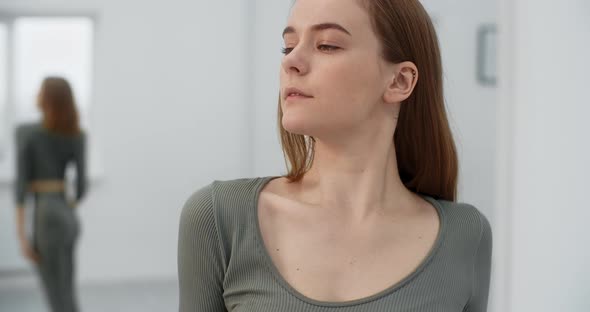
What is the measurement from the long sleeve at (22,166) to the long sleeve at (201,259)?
5.25 feet

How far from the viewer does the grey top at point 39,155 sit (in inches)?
99.3

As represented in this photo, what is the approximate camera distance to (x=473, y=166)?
9.01 ft

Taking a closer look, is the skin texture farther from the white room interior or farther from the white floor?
the white floor

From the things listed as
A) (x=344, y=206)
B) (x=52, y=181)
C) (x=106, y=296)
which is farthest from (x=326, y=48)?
(x=106, y=296)

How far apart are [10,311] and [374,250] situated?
1.90 m

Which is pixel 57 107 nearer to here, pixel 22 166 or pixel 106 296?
pixel 22 166

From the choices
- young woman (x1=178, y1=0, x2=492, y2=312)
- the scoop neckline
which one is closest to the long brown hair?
young woman (x1=178, y1=0, x2=492, y2=312)

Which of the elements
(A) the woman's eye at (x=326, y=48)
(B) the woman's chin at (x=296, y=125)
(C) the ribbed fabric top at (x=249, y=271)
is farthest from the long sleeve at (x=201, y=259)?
(A) the woman's eye at (x=326, y=48)

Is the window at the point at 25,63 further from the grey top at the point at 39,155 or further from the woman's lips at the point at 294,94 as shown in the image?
the woman's lips at the point at 294,94

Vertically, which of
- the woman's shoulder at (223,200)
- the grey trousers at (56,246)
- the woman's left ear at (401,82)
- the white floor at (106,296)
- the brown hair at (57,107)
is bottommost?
the white floor at (106,296)

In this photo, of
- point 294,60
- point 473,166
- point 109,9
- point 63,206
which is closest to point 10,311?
point 63,206

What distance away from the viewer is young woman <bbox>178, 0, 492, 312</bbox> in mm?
1079

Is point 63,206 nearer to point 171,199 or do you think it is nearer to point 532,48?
point 171,199

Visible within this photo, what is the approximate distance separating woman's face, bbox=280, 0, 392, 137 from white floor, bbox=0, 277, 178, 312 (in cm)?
185
